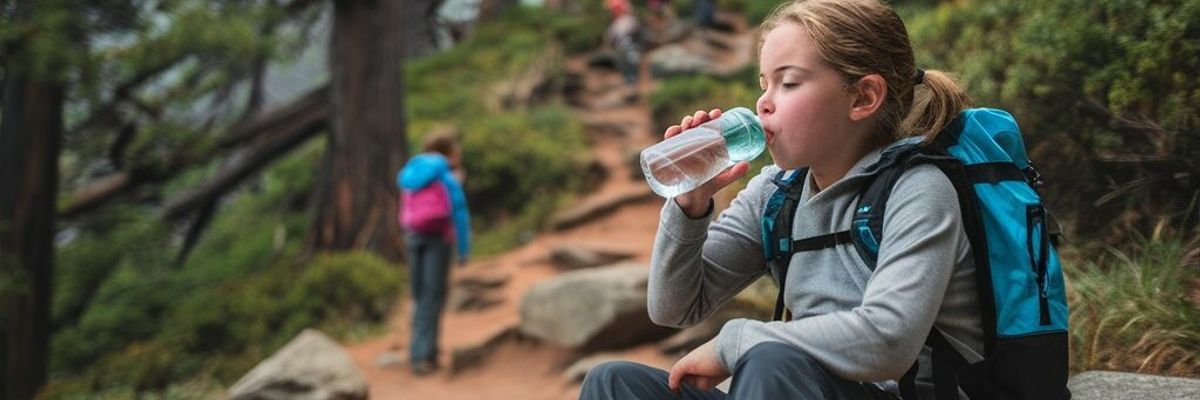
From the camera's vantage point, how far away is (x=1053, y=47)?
482 cm

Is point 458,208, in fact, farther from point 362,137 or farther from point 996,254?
point 996,254

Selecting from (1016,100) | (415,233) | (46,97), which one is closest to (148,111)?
(46,97)

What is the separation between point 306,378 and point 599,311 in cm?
193

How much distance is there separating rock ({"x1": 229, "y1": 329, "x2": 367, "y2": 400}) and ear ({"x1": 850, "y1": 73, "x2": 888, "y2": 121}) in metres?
5.08

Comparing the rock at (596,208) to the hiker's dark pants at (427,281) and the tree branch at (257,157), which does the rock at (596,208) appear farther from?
the hiker's dark pants at (427,281)

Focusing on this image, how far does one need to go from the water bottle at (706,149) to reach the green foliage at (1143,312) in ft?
5.62

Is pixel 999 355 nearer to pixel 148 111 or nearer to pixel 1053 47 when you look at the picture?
pixel 1053 47

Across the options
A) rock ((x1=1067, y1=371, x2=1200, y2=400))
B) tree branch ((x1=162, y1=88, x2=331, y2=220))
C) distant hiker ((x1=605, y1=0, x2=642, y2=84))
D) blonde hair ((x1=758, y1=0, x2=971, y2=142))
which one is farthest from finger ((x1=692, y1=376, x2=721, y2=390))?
distant hiker ((x1=605, y1=0, x2=642, y2=84))

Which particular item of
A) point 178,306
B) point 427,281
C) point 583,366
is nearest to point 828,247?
point 583,366

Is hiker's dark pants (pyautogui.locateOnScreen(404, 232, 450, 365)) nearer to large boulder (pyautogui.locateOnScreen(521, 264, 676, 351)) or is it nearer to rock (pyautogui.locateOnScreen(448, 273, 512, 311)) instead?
large boulder (pyautogui.locateOnScreen(521, 264, 676, 351))

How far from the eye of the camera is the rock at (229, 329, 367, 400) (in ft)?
21.9

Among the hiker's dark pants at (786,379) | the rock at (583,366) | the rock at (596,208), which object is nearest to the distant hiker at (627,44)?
the rock at (596,208)

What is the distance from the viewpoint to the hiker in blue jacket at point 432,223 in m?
7.60

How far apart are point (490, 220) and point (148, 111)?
13.3ft
